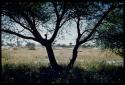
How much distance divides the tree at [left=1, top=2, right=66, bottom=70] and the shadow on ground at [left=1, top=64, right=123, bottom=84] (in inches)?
43.1

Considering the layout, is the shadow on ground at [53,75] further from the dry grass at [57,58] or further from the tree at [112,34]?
the dry grass at [57,58]

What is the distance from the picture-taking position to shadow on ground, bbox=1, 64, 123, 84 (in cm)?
1116

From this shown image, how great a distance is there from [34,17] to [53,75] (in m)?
2.79

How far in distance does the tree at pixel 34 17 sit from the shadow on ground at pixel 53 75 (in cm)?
109

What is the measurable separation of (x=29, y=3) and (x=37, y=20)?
2044 mm

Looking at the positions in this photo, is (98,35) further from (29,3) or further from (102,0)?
(29,3)

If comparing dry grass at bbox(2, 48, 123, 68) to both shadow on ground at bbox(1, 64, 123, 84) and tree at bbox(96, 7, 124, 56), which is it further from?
shadow on ground at bbox(1, 64, 123, 84)

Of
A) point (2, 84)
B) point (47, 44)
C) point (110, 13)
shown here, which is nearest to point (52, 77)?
point (47, 44)

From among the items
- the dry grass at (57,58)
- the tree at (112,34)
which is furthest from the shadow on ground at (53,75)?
the dry grass at (57,58)

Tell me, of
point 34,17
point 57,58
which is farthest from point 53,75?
point 57,58

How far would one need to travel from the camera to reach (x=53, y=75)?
12.7 meters

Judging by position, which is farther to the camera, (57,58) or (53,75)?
(57,58)

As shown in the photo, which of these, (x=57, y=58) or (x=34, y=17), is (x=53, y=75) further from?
(x=57, y=58)

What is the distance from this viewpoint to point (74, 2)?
11891mm
